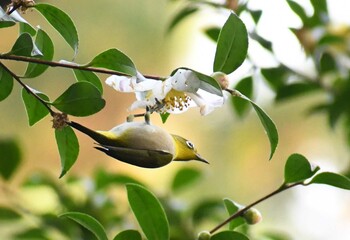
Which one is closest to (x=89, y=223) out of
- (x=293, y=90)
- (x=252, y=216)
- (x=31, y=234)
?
(x=252, y=216)

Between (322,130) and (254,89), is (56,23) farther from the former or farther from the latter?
(322,130)

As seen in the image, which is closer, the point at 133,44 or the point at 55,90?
the point at 55,90

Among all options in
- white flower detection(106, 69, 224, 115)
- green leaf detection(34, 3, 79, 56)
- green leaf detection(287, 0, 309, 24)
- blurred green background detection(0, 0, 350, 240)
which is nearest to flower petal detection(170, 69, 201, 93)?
white flower detection(106, 69, 224, 115)

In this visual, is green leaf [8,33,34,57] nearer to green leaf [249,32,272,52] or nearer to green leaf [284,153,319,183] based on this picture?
green leaf [284,153,319,183]

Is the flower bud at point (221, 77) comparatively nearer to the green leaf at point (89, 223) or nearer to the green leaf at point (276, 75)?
the green leaf at point (89, 223)

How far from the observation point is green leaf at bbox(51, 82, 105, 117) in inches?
18.7

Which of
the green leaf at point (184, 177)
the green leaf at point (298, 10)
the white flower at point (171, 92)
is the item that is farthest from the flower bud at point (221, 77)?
the green leaf at point (184, 177)

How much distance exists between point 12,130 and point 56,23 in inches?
62.4

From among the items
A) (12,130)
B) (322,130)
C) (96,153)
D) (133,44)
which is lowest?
(322,130)

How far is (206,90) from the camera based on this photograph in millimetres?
449

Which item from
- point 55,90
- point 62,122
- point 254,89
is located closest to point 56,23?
point 62,122

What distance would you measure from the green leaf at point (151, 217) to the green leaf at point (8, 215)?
49 centimetres

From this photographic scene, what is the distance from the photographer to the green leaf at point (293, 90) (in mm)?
1012

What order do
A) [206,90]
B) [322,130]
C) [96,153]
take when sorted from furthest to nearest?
[322,130]
[96,153]
[206,90]
